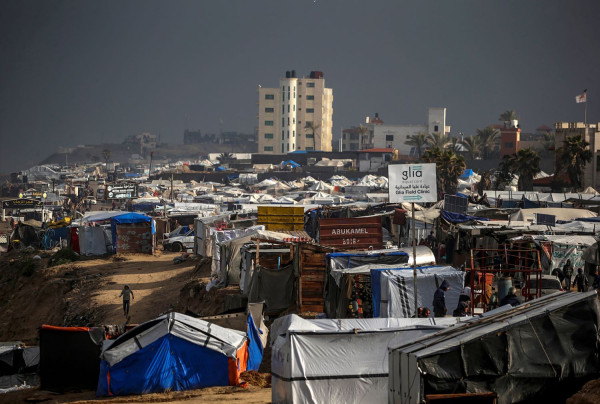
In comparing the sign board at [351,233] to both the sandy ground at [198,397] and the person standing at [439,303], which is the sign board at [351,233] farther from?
the sandy ground at [198,397]

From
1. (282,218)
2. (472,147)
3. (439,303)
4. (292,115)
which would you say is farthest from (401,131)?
(439,303)

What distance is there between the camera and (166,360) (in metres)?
14.2

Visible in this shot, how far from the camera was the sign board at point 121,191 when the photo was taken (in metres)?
59.8

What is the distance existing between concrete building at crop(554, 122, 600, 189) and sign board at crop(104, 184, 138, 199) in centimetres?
3085

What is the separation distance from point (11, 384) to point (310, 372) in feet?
30.0

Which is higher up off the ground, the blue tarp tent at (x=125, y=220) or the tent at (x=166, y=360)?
the blue tarp tent at (x=125, y=220)

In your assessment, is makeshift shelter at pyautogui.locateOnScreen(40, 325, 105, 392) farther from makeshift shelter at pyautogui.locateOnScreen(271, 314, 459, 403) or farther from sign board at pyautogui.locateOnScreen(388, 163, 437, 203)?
sign board at pyautogui.locateOnScreen(388, 163, 437, 203)

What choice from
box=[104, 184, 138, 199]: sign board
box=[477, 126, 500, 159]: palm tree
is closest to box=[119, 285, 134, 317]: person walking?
box=[104, 184, 138, 199]: sign board

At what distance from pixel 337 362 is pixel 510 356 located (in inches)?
107

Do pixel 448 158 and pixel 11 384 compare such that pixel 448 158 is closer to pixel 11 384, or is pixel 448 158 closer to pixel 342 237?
pixel 342 237

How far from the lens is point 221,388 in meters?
14.1

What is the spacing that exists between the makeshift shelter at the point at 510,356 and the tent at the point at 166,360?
14.8 feet

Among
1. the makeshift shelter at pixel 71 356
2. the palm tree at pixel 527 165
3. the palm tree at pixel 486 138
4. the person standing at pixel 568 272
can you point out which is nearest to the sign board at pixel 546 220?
the person standing at pixel 568 272

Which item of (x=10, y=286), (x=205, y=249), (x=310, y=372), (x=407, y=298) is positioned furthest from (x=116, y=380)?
(x=10, y=286)
